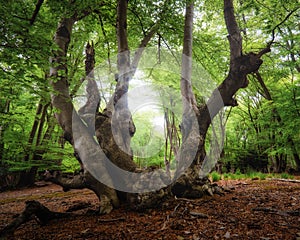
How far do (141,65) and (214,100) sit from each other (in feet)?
19.8

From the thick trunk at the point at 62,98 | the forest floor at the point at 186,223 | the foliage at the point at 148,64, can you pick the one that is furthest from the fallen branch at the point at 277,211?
the foliage at the point at 148,64

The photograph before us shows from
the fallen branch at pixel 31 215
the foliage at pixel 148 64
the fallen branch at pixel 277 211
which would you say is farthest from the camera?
the foliage at pixel 148 64

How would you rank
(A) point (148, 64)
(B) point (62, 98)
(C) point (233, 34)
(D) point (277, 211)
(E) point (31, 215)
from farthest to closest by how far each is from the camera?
(A) point (148, 64), (C) point (233, 34), (B) point (62, 98), (D) point (277, 211), (E) point (31, 215)

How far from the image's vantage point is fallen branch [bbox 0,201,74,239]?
224 cm

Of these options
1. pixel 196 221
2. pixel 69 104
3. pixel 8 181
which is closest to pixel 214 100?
pixel 196 221

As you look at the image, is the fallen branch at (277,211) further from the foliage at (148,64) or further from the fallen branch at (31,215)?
the foliage at (148,64)

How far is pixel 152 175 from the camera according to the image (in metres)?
3.27

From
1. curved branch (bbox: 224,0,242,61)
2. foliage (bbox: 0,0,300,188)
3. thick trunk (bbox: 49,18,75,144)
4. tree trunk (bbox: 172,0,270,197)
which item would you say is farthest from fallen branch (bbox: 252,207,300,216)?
foliage (bbox: 0,0,300,188)

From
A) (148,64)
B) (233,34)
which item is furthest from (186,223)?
(148,64)

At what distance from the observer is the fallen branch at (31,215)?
7.36ft

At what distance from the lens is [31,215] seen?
2756mm

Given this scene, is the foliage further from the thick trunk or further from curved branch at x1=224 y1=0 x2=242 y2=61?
curved branch at x1=224 y1=0 x2=242 y2=61

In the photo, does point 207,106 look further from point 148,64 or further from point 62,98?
point 148,64

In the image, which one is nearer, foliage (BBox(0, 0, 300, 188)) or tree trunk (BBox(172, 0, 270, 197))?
foliage (BBox(0, 0, 300, 188))
